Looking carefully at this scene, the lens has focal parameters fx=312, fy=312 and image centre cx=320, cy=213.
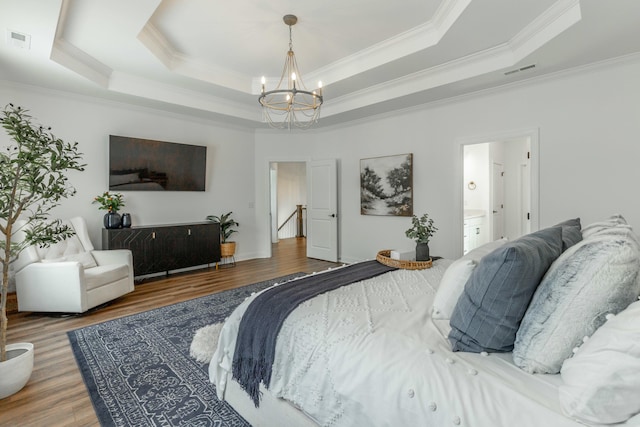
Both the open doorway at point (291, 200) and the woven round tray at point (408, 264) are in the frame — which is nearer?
the woven round tray at point (408, 264)

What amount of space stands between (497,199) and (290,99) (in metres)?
4.73

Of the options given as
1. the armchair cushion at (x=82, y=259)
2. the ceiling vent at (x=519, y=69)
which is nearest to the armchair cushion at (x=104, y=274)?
the armchair cushion at (x=82, y=259)

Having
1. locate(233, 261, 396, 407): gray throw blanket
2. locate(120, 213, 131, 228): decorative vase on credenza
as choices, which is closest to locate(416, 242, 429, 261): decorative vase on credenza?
locate(233, 261, 396, 407): gray throw blanket

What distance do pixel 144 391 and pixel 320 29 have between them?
363 cm

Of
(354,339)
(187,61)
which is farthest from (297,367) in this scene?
(187,61)

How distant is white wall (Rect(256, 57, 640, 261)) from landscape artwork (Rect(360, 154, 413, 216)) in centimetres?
11

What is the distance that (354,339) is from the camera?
1306 mm

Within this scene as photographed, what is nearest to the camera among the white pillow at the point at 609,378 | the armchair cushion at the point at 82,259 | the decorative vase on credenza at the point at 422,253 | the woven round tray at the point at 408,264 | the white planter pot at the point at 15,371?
the white pillow at the point at 609,378

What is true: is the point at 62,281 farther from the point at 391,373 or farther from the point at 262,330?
the point at 391,373

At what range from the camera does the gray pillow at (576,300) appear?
97 centimetres

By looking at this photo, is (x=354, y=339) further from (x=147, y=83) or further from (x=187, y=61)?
(x=147, y=83)

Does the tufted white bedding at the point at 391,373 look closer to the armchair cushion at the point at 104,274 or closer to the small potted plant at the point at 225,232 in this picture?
the armchair cushion at the point at 104,274

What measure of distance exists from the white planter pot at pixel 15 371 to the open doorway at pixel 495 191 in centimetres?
560

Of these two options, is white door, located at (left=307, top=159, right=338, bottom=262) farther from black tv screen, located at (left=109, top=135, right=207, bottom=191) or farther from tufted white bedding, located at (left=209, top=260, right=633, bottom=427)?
tufted white bedding, located at (left=209, top=260, right=633, bottom=427)
